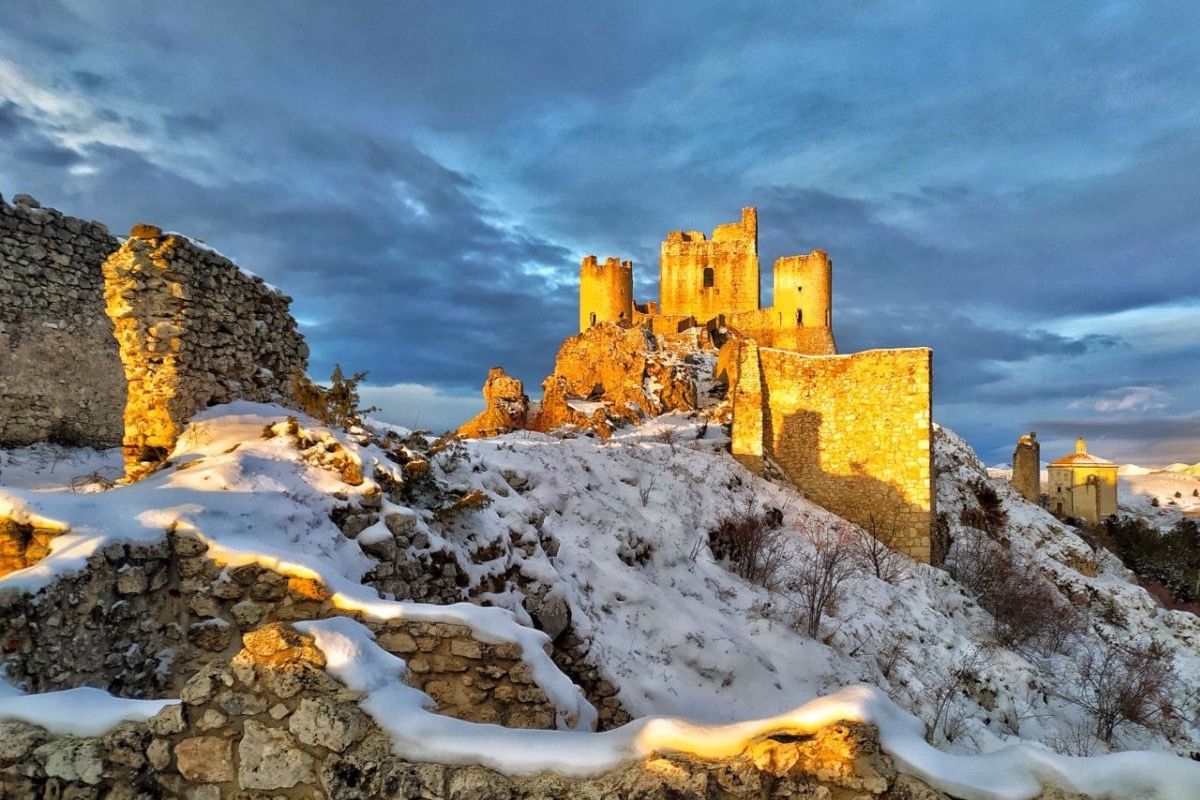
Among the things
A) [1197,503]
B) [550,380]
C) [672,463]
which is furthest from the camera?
[1197,503]

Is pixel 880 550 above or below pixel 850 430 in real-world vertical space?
below

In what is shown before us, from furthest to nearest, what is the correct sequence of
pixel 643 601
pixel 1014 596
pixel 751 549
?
pixel 1014 596, pixel 751 549, pixel 643 601

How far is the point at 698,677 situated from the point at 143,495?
6270 mm

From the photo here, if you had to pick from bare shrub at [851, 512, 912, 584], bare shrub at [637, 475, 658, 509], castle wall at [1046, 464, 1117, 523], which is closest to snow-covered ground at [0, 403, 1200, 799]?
bare shrub at [637, 475, 658, 509]

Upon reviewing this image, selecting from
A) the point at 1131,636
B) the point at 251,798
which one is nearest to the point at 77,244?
the point at 251,798

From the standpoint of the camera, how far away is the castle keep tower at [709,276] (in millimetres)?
43750

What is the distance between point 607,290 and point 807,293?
12.6 m

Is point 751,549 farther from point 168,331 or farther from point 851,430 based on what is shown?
point 168,331

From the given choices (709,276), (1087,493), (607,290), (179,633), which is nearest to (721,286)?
(709,276)

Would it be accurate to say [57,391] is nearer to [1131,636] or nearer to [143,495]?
[143,495]

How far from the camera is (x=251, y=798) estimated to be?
2889 mm

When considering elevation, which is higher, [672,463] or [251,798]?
[672,463]

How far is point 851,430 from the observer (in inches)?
658

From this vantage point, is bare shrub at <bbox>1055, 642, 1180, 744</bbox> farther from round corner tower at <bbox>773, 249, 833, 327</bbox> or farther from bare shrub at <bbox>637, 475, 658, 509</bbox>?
round corner tower at <bbox>773, 249, 833, 327</bbox>
